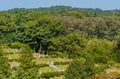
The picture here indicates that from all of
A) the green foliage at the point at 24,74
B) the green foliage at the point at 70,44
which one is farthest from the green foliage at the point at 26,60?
the green foliage at the point at 70,44

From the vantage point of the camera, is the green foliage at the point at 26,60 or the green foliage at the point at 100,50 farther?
the green foliage at the point at 100,50

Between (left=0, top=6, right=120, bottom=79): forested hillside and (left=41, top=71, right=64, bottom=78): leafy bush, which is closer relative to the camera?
(left=41, top=71, right=64, bottom=78): leafy bush

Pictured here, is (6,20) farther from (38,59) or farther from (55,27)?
(38,59)

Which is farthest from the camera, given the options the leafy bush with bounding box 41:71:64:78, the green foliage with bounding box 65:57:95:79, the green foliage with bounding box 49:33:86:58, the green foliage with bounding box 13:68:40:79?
the green foliage with bounding box 49:33:86:58

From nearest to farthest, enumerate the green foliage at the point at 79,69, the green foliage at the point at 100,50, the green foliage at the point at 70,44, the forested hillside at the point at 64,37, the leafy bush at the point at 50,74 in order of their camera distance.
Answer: the green foliage at the point at 79,69
the leafy bush at the point at 50,74
the green foliage at the point at 100,50
the forested hillside at the point at 64,37
the green foliage at the point at 70,44

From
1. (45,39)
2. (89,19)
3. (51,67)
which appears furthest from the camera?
(89,19)

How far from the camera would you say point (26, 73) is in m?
32.2

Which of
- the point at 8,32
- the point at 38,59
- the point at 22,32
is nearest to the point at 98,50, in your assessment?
the point at 38,59

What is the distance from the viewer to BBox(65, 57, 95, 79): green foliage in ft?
131

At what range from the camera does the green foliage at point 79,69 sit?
3997 centimetres

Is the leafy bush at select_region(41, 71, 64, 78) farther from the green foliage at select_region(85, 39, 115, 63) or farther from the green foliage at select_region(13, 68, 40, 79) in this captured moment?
the green foliage at select_region(85, 39, 115, 63)

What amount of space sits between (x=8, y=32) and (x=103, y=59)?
30565 millimetres

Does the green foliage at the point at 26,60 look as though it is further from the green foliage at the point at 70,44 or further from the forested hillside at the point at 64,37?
the green foliage at the point at 70,44

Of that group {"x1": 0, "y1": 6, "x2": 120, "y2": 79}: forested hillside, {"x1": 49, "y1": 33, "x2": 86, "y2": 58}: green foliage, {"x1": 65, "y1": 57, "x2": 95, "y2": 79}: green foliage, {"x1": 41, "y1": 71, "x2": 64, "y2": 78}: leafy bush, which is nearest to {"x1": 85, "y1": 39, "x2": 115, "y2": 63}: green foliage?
{"x1": 0, "y1": 6, "x2": 120, "y2": 79}: forested hillside
